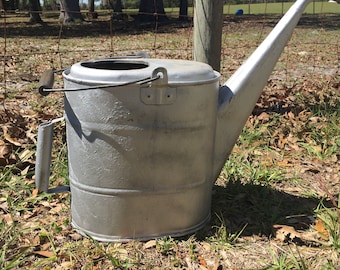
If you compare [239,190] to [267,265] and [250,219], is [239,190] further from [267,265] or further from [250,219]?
[267,265]

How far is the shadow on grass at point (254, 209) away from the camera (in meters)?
2.06

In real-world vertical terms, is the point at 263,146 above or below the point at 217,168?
below

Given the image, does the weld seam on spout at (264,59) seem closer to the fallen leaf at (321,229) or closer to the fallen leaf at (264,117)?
the fallen leaf at (321,229)

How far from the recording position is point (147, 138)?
69.4 inches

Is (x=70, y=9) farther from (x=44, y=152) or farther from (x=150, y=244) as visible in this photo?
(x=150, y=244)

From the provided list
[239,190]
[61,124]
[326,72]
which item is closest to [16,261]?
[239,190]

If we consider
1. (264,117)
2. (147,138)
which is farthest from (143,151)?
(264,117)

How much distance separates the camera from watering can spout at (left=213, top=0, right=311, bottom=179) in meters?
1.98

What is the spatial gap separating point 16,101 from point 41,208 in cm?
165

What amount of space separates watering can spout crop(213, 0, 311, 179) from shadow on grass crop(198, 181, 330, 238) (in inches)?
9.0

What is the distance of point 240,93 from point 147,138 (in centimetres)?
47

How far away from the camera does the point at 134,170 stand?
1.80 metres

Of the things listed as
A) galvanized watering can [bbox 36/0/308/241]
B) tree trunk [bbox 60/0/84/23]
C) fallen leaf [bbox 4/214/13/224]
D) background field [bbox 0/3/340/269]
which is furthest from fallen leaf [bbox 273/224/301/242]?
tree trunk [bbox 60/0/84/23]

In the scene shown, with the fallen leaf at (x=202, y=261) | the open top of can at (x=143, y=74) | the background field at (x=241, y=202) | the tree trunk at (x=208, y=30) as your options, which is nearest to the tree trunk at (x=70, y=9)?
the background field at (x=241, y=202)
